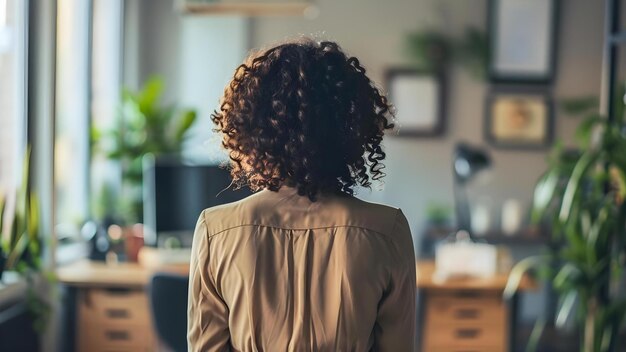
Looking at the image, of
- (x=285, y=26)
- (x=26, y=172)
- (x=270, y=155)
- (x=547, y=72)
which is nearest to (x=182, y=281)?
(x=26, y=172)

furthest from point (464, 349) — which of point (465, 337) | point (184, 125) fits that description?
point (184, 125)

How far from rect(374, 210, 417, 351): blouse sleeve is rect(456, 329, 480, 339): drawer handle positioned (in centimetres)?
220

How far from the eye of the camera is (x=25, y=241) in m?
3.30

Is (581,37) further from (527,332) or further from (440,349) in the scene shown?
(440,349)

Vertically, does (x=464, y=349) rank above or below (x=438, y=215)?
below

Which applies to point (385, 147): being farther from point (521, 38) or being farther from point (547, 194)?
point (521, 38)

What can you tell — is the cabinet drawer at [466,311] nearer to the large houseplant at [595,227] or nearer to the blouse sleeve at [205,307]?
→ the large houseplant at [595,227]

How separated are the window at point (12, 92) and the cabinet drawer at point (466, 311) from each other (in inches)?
71.8

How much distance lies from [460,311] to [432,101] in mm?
2436

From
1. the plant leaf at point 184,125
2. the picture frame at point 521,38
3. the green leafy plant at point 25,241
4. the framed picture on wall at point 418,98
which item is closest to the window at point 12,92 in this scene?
the green leafy plant at point 25,241

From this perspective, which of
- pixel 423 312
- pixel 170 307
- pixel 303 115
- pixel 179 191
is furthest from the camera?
pixel 179 191

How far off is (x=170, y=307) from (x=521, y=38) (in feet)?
12.8

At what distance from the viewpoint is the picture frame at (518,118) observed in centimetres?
588

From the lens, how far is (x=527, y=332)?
5.78 m
